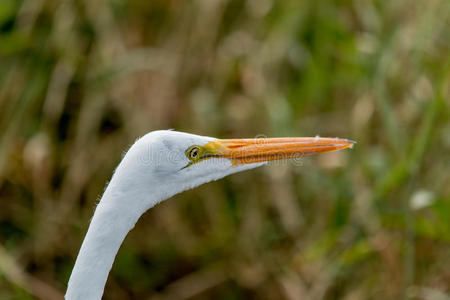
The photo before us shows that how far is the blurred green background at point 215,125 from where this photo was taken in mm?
2002

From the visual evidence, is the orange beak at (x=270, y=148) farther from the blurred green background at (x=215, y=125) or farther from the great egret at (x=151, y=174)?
the blurred green background at (x=215, y=125)

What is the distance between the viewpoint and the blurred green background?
200 centimetres

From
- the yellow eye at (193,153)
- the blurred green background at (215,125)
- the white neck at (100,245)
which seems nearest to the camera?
the white neck at (100,245)

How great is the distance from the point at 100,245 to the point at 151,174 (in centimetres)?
16

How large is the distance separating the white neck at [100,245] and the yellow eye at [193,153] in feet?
0.61

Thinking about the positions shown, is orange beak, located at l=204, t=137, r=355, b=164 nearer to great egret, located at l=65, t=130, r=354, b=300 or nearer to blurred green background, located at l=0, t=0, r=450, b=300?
great egret, located at l=65, t=130, r=354, b=300

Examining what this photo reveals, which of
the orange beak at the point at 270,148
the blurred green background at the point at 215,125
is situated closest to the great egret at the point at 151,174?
the orange beak at the point at 270,148

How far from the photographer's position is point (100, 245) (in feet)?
3.08

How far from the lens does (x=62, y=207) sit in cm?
211

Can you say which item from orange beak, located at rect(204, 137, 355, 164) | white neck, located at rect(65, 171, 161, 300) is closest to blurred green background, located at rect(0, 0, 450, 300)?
orange beak, located at rect(204, 137, 355, 164)

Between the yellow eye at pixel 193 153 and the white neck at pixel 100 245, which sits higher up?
the yellow eye at pixel 193 153

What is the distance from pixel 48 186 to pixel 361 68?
1292mm

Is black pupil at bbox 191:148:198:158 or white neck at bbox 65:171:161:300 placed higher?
black pupil at bbox 191:148:198:158

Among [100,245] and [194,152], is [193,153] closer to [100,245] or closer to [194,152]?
[194,152]
